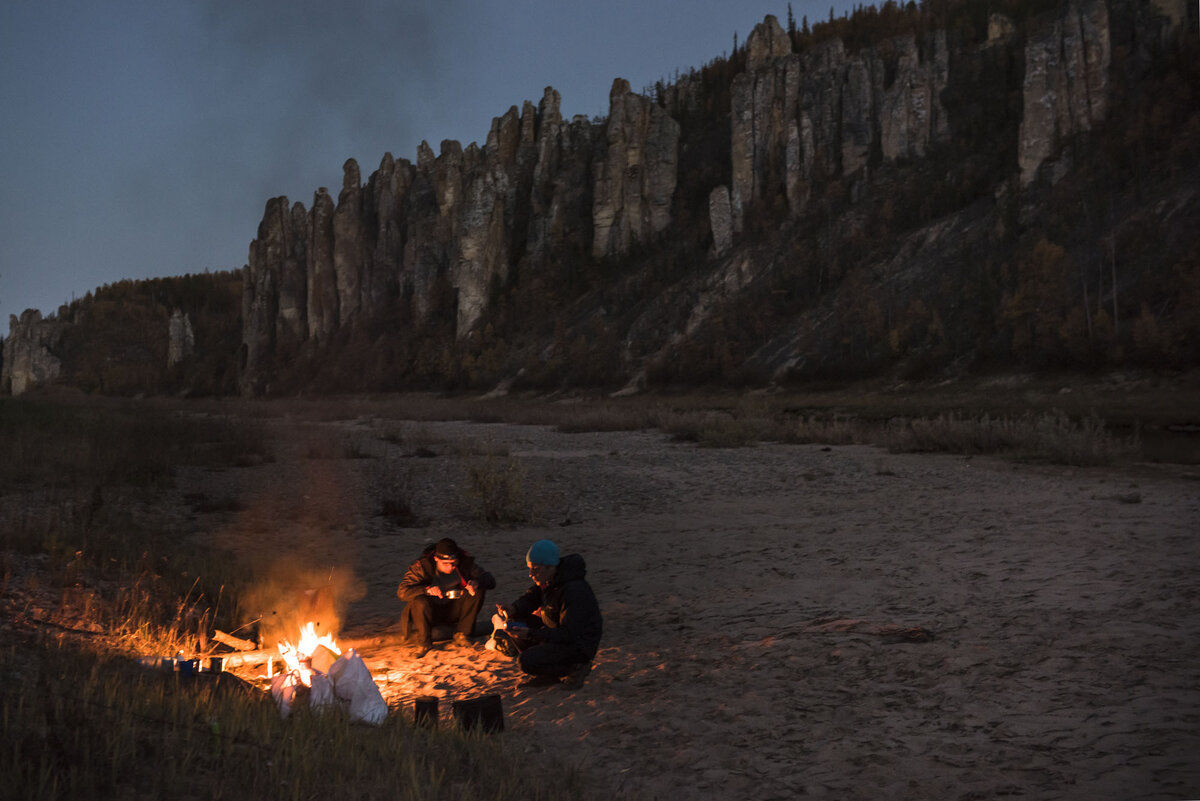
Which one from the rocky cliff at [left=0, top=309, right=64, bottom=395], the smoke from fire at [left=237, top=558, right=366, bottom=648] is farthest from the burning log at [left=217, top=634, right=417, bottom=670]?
the rocky cliff at [left=0, top=309, right=64, bottom=395]

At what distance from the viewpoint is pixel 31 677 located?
4.27m

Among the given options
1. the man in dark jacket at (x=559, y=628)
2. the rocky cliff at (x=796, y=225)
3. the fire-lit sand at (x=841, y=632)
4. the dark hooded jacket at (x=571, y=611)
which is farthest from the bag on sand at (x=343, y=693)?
the rocky cliff at (x=796, y=225)

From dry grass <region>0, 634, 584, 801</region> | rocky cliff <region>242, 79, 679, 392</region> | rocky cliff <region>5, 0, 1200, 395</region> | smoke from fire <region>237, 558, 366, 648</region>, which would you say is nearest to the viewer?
dry grass <region>0, 634, 584, 801</region>

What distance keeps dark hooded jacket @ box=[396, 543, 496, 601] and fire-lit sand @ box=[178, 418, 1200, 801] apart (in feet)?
1.87

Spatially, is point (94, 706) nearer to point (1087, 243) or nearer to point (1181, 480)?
point (1181, 480)

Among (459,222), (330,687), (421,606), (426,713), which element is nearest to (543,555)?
(426,713)

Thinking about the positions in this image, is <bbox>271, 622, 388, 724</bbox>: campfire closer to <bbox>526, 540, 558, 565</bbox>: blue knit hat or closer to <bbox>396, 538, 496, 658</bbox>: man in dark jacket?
<bbox>526, 540, 558, 565</bbox>: blue knit hat

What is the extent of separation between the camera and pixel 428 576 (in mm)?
6852

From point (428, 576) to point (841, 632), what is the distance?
3576mm

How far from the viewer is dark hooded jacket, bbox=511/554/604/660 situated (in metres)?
5.84

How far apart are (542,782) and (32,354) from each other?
174 m

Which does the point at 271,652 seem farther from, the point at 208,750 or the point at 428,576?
the point at 208,750

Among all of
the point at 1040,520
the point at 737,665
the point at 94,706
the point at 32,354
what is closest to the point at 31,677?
the point at 94,706

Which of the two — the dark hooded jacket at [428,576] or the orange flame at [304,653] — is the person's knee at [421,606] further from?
the orange flame at [304,653]
